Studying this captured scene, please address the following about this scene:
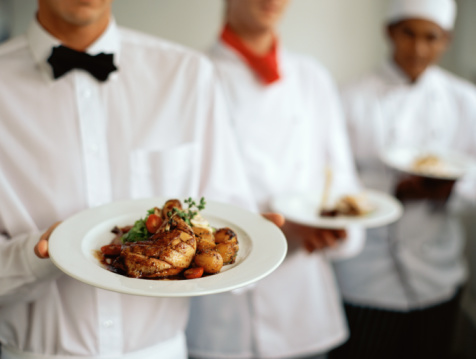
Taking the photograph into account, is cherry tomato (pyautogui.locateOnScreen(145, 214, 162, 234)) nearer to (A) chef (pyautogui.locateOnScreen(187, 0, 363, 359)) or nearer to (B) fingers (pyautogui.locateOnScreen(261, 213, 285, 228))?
(B) fingers (pyautogui.locateOnScreen(261, 213, 285, 228))

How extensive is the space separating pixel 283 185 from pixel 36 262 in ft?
3.40

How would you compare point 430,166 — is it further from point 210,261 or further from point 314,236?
point 210,261

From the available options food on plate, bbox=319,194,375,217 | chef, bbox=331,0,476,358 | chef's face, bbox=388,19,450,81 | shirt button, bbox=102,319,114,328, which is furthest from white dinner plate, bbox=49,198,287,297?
chef's face, bbox=388,19,450,81

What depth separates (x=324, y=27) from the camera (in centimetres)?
282

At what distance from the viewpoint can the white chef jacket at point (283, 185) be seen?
1.73 metres

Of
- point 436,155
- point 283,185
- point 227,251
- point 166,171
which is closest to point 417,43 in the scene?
point 436,155

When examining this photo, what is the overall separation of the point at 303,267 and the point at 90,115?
1.09 m

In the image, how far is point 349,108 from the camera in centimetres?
232

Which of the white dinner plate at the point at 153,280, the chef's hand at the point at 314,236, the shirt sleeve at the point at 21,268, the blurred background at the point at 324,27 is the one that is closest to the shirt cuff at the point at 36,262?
the shirt sleeve at the point at 21,268

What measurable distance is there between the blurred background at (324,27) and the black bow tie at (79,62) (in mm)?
1566

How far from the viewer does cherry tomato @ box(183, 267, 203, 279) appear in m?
0.77

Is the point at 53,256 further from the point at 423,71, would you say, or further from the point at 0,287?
the point at 423,71

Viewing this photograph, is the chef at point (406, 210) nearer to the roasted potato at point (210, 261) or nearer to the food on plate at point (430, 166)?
the food on plate at point (430, 166)

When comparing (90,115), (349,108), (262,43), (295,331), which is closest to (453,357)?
(295,331)
